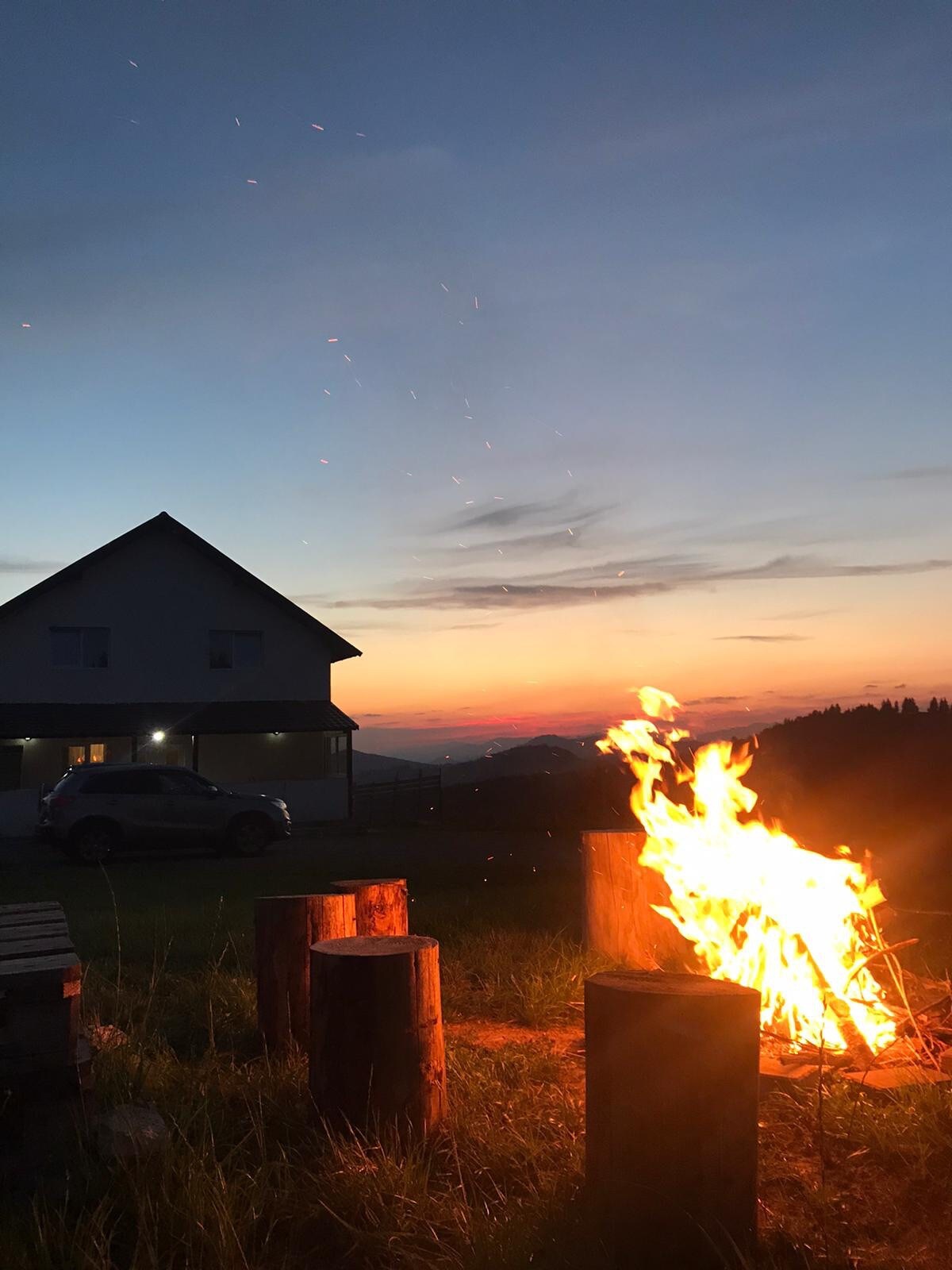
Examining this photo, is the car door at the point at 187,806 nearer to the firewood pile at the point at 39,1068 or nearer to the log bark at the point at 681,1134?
the firewood pile at the point at 39,1068

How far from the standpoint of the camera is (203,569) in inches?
1171

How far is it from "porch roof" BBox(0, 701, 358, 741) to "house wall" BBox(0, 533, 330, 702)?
324 mm

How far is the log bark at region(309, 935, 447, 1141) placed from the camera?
13.2ft

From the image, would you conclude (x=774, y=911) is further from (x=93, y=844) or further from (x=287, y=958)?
(x=93, y=844)

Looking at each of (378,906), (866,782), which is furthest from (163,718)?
(378,906)

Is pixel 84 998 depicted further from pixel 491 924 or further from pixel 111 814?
pixel 111 814

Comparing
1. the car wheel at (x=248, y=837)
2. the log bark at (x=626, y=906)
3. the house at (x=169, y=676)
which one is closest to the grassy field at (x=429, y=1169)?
the log bark at (x=626, y=906)

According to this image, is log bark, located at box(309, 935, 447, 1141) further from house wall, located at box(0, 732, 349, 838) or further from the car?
house wall, located at box(0, 732, 349, 838)

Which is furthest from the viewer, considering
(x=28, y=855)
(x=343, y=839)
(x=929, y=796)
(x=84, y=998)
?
(x=343, y=839)

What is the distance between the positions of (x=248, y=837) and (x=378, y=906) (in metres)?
15.0

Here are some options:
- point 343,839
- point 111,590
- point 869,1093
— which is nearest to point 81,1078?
point 869,1093

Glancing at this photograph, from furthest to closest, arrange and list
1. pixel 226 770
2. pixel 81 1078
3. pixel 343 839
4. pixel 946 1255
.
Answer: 1. pixel 226 770
2. pixel 343 839
3. pixel 81 1078
4. pixel 946 1255

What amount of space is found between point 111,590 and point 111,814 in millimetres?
10974

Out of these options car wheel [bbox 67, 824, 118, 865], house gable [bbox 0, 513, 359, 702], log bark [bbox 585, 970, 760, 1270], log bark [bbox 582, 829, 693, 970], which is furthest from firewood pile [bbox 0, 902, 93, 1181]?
house gable [bbox 0, 513, 359, 702]
